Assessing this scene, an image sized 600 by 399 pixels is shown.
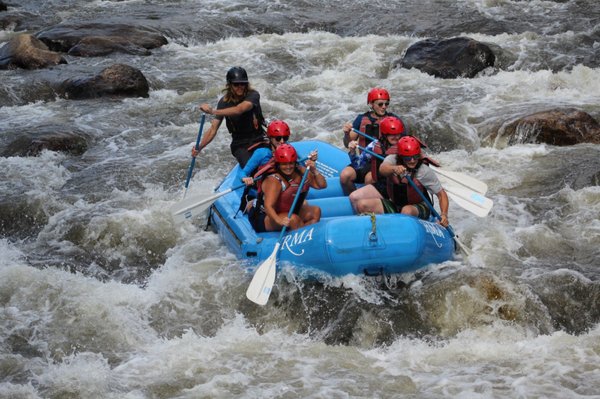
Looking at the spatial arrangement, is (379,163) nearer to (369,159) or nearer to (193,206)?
(369,159)

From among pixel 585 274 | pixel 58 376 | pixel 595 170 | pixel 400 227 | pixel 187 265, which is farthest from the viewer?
pixel 595 170

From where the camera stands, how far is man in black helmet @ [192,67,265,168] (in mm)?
8352

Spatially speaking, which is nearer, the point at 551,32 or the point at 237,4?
the point at 551,32

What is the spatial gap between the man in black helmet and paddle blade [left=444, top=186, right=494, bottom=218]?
6.39 feet

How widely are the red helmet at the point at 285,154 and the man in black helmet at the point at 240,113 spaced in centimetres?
110

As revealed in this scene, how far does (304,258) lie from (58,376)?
6.72 ft

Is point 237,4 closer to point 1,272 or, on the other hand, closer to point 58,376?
point 1,272

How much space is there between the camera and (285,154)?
23.5 feet

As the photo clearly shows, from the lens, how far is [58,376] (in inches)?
248

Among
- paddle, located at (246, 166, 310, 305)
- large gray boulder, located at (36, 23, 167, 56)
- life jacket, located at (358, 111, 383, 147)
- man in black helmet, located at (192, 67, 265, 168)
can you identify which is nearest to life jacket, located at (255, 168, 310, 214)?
paddle, located at (246, 166, 310, 305)

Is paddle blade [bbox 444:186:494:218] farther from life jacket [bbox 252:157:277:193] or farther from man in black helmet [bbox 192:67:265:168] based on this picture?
man in black helmet [bbox 192:67:265:168]

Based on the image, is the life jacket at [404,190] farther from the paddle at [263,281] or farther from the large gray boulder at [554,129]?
the large gray boulder at [554,129]

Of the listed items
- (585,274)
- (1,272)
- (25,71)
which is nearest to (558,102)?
(585,274)

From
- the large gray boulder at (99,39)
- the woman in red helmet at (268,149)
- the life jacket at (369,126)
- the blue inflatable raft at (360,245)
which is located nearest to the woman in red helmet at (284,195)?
the blue inflatable raft at (360,245)
